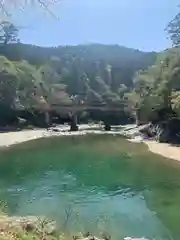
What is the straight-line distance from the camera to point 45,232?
Result: 425 inches

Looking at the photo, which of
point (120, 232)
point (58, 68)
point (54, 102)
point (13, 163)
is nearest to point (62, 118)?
point (54, 102)

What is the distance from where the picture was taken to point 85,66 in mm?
109750

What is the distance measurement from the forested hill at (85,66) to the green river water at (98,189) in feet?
149

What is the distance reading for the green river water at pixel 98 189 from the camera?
1620 centimetres

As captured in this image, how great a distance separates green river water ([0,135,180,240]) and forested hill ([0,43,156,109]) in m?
45.6

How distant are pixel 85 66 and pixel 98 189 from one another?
88272 millimetres

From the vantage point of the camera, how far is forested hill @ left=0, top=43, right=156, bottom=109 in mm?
92944

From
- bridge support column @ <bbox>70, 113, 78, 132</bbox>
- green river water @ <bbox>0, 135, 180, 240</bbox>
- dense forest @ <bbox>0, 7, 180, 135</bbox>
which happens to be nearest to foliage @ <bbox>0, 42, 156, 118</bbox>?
dense forest @ <bbox>0, 7, 180, 135</bbox>

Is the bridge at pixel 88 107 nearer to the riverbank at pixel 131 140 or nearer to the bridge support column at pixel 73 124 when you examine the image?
the bridge support column at pixel 73 124

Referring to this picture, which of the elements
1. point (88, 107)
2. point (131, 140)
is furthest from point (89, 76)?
point (131, 140)

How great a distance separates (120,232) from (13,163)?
1969cm

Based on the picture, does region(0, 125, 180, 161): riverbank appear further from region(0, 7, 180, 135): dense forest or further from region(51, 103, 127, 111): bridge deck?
region(51, 103, 127, 111): bridge deck

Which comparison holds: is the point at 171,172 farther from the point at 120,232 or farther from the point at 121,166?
the point at 120,232

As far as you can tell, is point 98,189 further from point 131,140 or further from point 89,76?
point 89,76
